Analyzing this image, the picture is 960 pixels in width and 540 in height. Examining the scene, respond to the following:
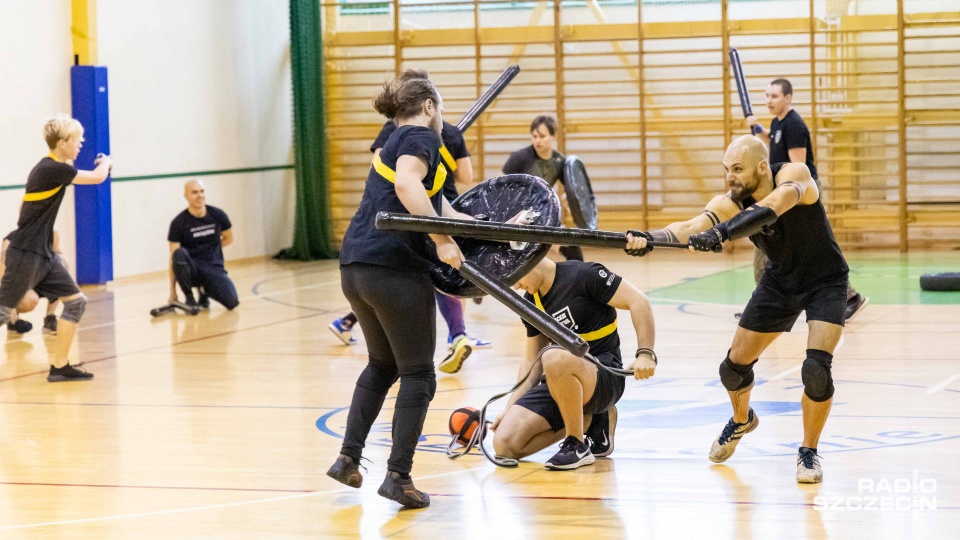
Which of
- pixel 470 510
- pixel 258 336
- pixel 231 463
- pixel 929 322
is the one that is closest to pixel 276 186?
pixel 258 336

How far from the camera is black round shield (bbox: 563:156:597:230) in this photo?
33.2 feet

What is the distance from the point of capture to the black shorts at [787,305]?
5086 millimetres

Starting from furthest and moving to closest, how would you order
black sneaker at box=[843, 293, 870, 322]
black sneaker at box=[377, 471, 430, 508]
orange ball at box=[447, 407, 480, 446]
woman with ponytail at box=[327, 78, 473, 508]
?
1. black sneaker at box=[843, 293, 870, 322]
2. orange ball at box=[447, 407, 480, 446]
3. black sneaker at box=[377, 471, 430, 508]
4. woman with ponytail at box=[327, 78, 473, 508]

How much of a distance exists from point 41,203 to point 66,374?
1.12 metres

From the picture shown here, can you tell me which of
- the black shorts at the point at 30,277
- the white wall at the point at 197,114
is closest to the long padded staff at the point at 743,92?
the black shorts at the point at 30,277

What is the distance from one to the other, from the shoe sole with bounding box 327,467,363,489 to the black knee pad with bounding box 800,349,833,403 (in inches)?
73.3

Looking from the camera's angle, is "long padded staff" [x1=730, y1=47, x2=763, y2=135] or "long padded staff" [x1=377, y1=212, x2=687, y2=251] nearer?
"long padded staff" [x1=377, y1=212, x2=687, y2=251]

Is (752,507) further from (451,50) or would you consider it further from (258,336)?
(451,50)

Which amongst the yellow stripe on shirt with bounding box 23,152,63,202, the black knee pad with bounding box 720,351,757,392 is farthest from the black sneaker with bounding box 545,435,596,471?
the yellow stripe on shirt with bounding box 23,152,63,202

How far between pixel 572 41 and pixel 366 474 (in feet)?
38.3

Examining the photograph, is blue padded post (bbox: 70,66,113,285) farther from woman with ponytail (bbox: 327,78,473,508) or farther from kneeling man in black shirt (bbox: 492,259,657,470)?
woman with ponytail (bbox: 327,78,473,508)

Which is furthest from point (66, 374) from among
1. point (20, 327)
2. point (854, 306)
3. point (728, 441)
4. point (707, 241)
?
point (854, 306)

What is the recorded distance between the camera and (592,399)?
5516mm

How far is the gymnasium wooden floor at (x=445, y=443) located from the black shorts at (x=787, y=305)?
25.0 inches
